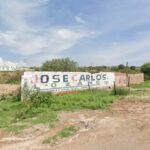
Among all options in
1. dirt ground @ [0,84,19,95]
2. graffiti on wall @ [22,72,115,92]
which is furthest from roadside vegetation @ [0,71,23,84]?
graffiti on wall @ [22,72,115,92]

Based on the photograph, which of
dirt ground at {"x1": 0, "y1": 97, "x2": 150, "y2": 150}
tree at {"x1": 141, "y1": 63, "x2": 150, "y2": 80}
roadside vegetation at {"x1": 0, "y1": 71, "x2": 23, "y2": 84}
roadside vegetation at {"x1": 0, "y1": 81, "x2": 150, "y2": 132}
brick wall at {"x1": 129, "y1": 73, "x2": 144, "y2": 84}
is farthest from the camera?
tree at {"x1": 141, "y1": 63, "x2": 150, "y2": 80}

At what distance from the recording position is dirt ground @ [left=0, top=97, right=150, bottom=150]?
8.88 metres

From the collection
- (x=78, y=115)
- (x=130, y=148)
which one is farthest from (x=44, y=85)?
(x=130, y=148)

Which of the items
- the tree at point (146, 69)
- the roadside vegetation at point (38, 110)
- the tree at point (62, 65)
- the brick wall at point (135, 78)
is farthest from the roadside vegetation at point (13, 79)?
the roadside vegetation at point (38, 110)

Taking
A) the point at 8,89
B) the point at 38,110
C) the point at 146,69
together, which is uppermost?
the point at 146,69

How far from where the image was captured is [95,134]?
32.7 feet

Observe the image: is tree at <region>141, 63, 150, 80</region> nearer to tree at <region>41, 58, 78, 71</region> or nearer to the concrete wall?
the concrete wall

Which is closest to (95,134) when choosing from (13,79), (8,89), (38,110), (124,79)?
(38,110)

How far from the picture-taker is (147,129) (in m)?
10.3

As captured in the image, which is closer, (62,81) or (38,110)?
(38,110)

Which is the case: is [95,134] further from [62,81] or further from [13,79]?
[13,79]

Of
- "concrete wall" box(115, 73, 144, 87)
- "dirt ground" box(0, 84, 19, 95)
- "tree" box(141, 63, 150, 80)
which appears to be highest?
"tree" box(141, 63, 150, 80)

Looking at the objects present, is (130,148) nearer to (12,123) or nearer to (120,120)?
(120,120)

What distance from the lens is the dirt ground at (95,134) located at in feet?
29.1
